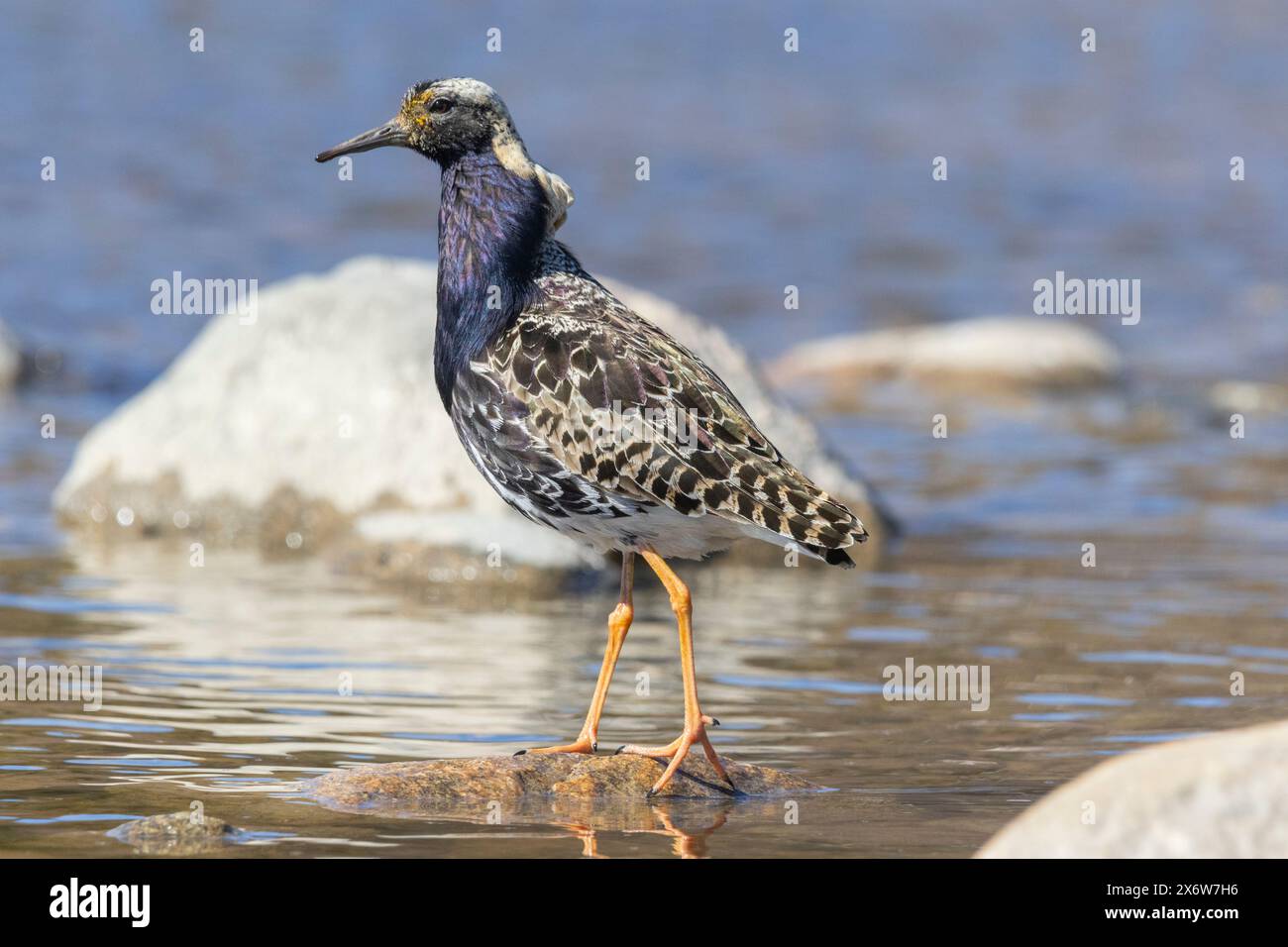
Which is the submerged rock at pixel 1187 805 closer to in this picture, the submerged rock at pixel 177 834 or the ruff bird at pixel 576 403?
the ruff bird at pixel 576 403

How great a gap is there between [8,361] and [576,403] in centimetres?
1309

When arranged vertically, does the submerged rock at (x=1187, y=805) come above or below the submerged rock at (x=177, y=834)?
above

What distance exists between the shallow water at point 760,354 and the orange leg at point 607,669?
0.61 meters

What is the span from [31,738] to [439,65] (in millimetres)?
26574

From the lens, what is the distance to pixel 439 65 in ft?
113

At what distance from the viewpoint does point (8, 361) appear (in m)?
19.9

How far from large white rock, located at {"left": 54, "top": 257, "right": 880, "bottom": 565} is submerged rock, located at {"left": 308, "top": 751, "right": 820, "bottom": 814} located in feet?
17.2

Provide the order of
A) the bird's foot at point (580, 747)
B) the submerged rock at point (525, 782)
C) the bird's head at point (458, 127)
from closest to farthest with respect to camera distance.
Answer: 1. the submerged rock at point (525, 782)
2. the bird's foot at point (580, 747)
3. the bird's head at point (458, 127)

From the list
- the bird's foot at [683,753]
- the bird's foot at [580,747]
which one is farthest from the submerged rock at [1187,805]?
the bird's foot at [580,747]

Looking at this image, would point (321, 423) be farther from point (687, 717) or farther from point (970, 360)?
point (970, 360)

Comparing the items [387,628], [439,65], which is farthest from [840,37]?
[387,628]

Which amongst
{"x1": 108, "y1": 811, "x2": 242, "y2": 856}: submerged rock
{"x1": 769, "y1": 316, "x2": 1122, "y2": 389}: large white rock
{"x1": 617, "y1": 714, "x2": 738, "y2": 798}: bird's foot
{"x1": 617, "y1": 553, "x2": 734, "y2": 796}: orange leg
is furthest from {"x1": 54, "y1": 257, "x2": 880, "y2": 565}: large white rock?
{"x1": 769, "y1": 316, "x2": 1122, "y2": 389}: large white rock

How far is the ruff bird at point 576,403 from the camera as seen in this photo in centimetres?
817

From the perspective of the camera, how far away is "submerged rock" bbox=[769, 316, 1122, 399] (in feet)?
72.7
